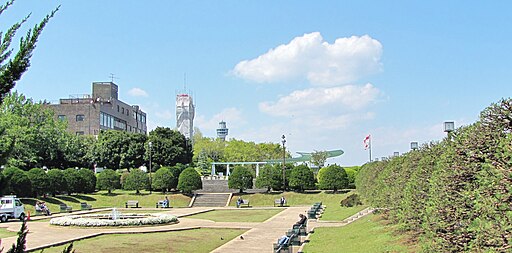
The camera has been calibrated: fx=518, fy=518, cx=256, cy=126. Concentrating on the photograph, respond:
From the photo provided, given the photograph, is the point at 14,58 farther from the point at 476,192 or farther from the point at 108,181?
the point at 108,181

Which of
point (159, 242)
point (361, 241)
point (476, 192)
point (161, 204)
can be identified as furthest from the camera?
point (161, 204)

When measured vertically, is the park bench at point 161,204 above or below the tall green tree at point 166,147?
below

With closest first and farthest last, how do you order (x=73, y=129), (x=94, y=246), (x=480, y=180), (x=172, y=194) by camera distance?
(x=480, y=180)
(x=94, y=246)
(x=172, y=194)
(x=73, y=129)

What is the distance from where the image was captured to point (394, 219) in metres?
15.1

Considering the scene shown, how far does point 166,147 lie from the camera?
194 feet

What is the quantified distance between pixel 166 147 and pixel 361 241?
151 feet

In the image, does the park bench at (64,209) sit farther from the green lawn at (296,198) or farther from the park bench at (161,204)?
the green lawn at (296,198)

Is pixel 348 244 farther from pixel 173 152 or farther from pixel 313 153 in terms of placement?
pixel 313 153

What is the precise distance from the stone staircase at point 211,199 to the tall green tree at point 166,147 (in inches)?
517

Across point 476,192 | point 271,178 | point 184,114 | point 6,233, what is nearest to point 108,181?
point 271,178

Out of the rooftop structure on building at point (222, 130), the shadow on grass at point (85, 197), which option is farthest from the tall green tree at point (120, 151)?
the rooftop structure on building at point (222, 130)

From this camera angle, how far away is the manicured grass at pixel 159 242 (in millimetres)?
17000

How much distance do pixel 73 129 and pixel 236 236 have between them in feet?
200

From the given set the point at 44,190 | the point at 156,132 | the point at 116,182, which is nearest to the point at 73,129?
the point at 156,132
